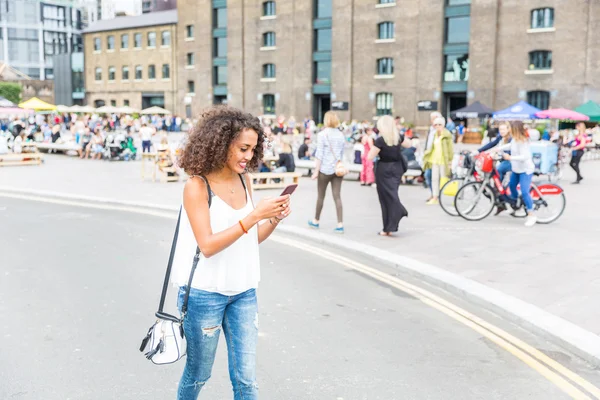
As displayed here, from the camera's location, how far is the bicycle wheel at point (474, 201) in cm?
1195

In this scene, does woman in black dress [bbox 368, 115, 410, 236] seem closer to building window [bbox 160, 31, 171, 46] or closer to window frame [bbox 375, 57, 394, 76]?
window frame [bbox 375, 57, 394, 76]

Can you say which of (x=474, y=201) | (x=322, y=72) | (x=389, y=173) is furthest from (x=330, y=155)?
(x=322, y=72)

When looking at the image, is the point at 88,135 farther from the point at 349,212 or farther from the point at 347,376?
the point at 347,376

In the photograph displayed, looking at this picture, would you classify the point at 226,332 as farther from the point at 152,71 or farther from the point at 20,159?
the point at 152,71

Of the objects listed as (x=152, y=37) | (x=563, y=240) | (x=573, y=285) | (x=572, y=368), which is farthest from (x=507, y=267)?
(x=152, y=37)

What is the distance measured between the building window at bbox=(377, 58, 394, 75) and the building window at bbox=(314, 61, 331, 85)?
4700 mm

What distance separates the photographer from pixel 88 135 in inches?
1155

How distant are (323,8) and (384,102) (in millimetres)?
9469

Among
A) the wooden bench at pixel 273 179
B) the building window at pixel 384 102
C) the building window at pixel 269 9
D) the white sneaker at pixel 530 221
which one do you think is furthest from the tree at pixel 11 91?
the white sneaker at pixel 530 221

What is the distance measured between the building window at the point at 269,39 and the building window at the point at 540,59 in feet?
71.0

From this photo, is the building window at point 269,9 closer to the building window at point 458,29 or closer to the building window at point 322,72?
the building window at point 322,72

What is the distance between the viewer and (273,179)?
59.8ft

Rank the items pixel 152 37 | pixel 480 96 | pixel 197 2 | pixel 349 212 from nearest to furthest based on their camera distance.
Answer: pixel 349 212, pixel 480 96, pixel 197 2, pixel 152 37

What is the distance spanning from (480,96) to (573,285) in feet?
133
